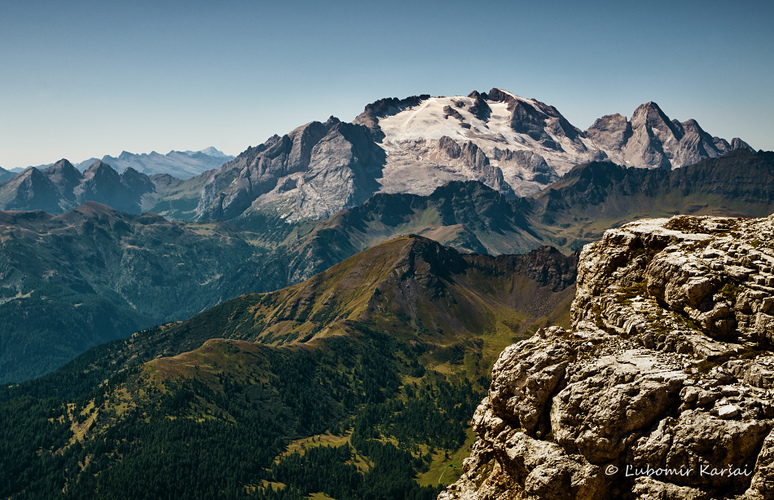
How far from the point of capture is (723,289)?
48500mm

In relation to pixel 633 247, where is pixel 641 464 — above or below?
below

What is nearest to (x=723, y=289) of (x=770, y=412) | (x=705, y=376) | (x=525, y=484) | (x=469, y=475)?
(x=705, y=376)

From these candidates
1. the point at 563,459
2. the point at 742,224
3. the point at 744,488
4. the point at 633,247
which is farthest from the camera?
the point at 633,247

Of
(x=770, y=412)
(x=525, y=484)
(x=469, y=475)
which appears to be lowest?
(x=469, y=475)

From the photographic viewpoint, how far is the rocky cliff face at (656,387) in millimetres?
40562

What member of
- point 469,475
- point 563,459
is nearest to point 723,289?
point 563,459

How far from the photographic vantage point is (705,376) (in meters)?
43.5

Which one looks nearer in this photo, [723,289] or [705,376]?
[705,376]

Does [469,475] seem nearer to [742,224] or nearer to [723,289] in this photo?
[723,289]

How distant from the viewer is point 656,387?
44.3 meters

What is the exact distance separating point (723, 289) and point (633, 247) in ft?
44.5

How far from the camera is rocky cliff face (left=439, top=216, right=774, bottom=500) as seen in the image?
40562 mm

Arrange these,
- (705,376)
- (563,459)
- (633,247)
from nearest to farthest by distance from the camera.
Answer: (705,376) → (563,459) → (633,247)

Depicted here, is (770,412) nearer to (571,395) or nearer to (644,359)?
(644,359)
